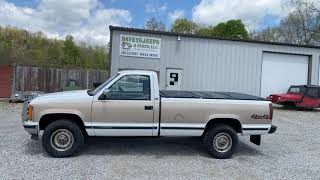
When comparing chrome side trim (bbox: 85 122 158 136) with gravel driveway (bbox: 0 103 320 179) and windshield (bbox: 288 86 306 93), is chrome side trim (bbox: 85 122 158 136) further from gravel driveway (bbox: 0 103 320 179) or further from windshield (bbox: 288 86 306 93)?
windshield (bbox: 288 86 306 93)

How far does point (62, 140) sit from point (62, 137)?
2.5 inches

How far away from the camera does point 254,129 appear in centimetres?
771

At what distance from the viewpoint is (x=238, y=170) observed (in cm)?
681

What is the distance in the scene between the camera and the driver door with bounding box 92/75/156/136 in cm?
716

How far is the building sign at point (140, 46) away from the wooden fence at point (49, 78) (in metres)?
5.09

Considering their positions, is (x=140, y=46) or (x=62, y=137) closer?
(x=62, y=137)

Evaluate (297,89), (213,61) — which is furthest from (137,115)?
(297,89)

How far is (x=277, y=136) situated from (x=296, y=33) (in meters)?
41.6

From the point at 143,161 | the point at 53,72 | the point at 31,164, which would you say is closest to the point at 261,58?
the point at 53,72

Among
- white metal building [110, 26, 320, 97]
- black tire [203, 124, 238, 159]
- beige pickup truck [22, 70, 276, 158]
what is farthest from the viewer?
white metal building [110, 26, 320, 97]

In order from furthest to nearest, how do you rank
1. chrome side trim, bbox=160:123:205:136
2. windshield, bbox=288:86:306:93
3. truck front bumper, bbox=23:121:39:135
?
windshield, bbox=288:86:306:93, chrome side trim, bbox=160:123:205:136, truck front bumper, bbox=23:121:39:135

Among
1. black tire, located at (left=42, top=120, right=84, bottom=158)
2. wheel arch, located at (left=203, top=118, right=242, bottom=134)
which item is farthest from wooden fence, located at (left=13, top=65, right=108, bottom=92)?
wheel arch, located at (left=203, top=118, right=242, bottom=134)

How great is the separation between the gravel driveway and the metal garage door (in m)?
12.2

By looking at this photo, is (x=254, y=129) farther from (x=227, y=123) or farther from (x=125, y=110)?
(x=125, y=110)
